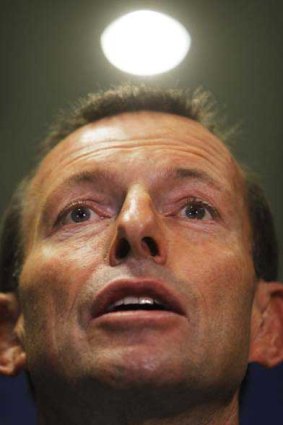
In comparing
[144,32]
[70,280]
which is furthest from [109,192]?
[144,32]

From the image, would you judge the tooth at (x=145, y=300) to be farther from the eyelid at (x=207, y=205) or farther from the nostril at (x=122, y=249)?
the eyelid at (x=207, y=205)

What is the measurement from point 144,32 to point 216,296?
74cm

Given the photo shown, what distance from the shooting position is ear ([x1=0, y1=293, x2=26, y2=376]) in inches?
47.3

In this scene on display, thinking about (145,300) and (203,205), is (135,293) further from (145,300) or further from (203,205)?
(203,205)

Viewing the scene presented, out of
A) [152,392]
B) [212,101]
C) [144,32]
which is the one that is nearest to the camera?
[152,392]

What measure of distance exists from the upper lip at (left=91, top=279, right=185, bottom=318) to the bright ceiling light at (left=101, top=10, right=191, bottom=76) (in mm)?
748

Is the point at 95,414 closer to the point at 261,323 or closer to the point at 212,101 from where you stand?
the point at 261,323

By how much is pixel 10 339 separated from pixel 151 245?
0.39 m

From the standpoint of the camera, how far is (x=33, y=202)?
1.27m

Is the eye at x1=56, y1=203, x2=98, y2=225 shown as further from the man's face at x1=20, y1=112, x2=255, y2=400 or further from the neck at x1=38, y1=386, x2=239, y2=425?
the neck at x1=38, y1=386, x2=239, y2=425

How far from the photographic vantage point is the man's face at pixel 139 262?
94 cm

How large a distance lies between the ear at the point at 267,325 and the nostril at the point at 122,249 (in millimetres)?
329

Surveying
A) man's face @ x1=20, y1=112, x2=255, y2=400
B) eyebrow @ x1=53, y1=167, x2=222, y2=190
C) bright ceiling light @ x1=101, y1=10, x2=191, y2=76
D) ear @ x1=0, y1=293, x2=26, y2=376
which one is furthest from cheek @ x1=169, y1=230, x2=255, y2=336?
bright ceiling light @ x1=101, y1=10, x2=191, y2=76

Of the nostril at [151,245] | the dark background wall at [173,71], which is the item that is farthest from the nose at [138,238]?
the dark background wall at [173,71]
